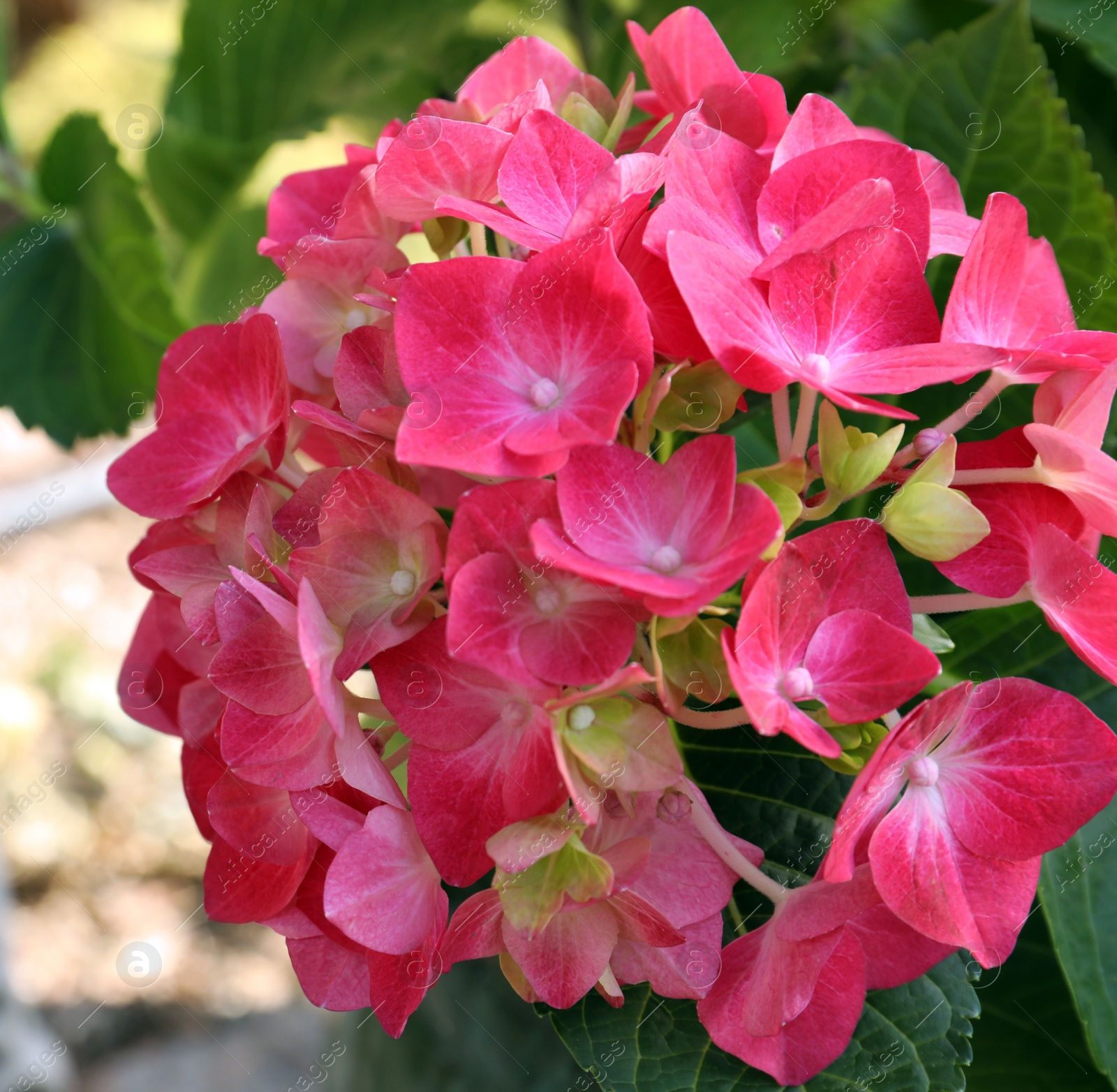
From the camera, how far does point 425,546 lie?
0.40m

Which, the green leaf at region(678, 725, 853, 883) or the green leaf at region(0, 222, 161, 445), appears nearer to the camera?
the green leaf at region(678, 725, 853, 883)

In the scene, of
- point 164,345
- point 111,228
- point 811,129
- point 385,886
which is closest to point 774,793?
point 385,886

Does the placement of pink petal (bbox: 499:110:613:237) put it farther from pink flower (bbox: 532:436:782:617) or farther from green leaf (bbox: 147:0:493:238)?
green leaf (bbox: 147:0:493:238)

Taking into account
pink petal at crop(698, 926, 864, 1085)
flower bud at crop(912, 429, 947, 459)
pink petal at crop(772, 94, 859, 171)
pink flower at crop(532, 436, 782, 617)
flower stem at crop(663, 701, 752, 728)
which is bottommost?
pink petal at crop(698, 926, 864, 1085)

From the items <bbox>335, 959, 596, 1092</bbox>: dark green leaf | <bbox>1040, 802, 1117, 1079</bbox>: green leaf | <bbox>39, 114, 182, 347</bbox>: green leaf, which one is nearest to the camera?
<bbox>1040, 802, 1117, 1079</bbox>: green leaf

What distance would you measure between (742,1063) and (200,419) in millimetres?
395

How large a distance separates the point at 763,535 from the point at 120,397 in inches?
29.6

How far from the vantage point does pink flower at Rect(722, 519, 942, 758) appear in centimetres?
35

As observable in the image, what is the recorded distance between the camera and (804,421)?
1.40 ft

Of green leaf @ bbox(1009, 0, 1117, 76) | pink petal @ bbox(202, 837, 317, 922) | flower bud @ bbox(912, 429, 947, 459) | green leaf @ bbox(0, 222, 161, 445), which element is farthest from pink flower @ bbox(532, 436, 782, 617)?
green leaf @ bbox(0, 222, 161, 445)

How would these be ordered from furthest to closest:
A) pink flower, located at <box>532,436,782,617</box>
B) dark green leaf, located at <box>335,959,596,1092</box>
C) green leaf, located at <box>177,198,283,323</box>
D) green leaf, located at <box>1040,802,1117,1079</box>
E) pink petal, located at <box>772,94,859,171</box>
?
green leaf, located at <box>177,198,283,323</box>, dark green leaf, located at <box>335,959,596,1092</box>, green leaf, located at <box>1040,802,1117,1079</box>, pink petal, located at <box>772,94,859,171</box>, pink flower, located at <box>532,436,782,617</box>

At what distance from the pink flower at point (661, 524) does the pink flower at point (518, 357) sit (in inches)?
0.6

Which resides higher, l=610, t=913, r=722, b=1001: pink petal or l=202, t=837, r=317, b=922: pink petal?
l=202, t=837, r=317, b=922: pink petal

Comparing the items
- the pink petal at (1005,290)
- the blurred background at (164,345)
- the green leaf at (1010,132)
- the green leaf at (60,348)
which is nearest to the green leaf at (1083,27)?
the blurred background at (164,345)
